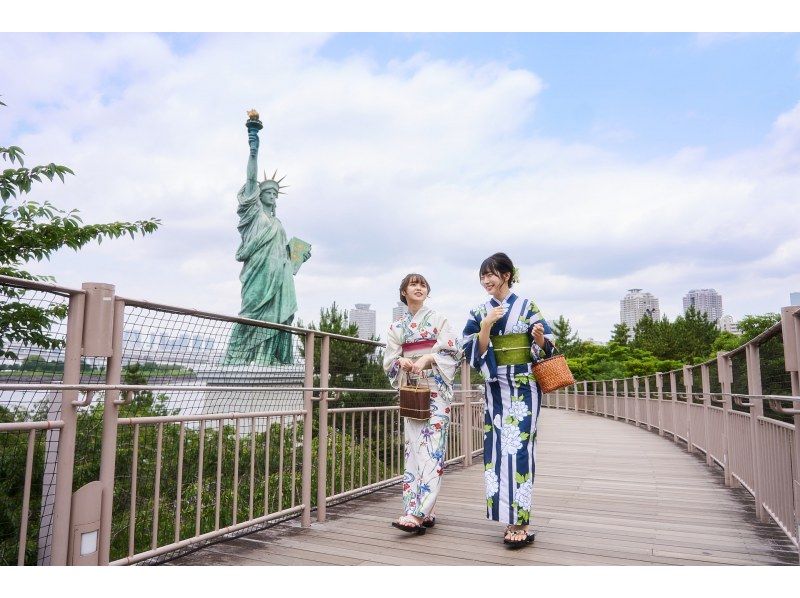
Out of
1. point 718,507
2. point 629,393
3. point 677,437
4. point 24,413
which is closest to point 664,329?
point 629,393

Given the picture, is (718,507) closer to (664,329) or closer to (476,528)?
(476,528)

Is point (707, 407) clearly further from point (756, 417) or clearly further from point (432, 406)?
point (432, 406)

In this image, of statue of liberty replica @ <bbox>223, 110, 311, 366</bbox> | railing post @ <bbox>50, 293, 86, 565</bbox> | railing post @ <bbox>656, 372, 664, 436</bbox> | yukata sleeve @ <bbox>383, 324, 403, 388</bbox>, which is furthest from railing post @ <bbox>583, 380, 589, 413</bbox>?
railing post @ <bbox>50, 293, 86, 565</bbox>

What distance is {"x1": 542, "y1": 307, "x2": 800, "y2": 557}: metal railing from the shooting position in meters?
2.60

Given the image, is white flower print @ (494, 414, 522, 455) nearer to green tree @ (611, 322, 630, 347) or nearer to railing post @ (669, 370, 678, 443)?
railing post @ (669, 370, 678, 443)

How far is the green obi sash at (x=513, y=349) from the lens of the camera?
2.94 meters

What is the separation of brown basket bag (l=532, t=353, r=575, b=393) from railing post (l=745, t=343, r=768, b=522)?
1328 mm

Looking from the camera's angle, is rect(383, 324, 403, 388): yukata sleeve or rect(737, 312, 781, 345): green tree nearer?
rect(383, 324, 403, 388): yukata sleeve

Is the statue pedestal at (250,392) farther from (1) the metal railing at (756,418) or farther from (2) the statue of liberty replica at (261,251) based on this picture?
(2) the statue of liberty replica at (261,251)

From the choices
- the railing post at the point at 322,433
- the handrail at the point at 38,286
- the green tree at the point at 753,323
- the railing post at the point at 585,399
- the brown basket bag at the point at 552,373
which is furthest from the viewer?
the green tree at the point at 753,323

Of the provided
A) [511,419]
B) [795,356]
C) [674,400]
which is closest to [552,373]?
[511,419]

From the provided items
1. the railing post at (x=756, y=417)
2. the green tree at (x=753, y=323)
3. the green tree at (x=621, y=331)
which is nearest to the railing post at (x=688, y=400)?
the railing post at (x=756, y=417)
